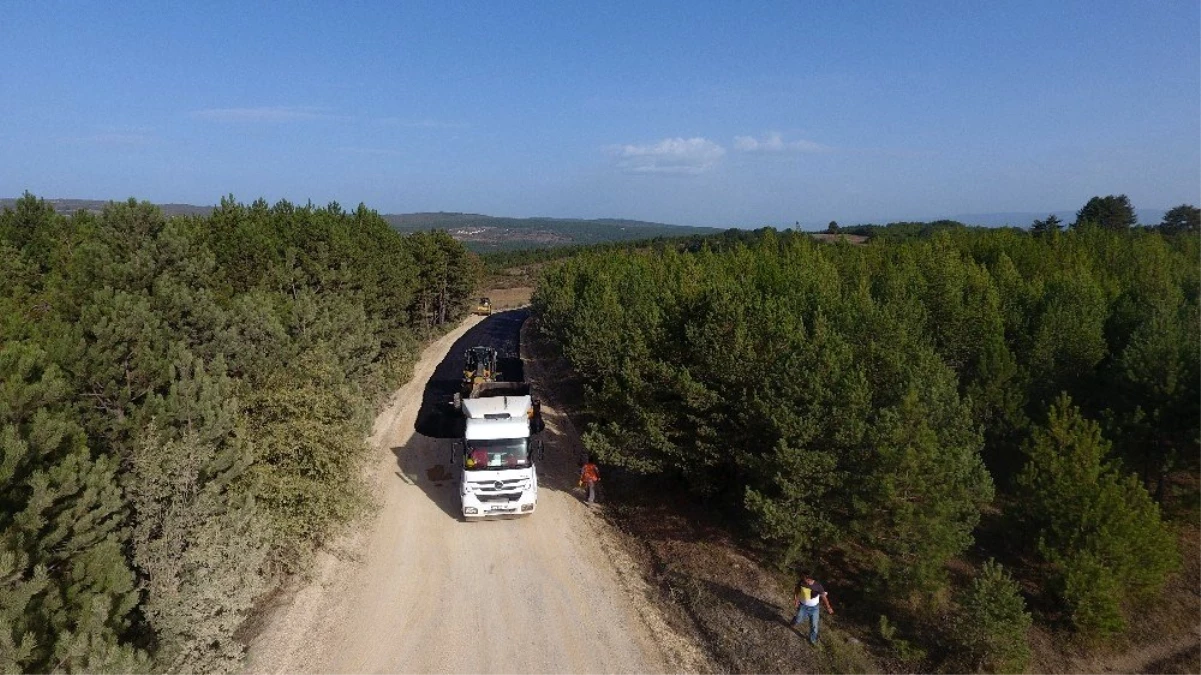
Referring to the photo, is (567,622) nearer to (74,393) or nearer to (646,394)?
(646,394)

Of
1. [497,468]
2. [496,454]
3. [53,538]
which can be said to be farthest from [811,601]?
[53,538]

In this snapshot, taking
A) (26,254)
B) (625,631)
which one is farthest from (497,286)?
(625,631)

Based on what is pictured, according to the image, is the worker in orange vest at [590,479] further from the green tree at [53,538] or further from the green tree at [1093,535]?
the green tree at [53,538]

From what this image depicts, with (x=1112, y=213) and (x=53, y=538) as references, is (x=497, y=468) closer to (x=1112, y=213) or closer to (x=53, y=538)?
(x=53, y=538)

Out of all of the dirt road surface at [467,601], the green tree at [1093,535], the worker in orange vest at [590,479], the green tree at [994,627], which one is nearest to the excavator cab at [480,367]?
the dirt road surface at [467,601]

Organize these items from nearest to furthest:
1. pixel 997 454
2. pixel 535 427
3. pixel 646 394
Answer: pixel 646 394 < pixel 535 427 < pixel 997 454

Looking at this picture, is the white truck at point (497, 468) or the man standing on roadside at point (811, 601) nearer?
the man standing on roadside at point (811, 601)
